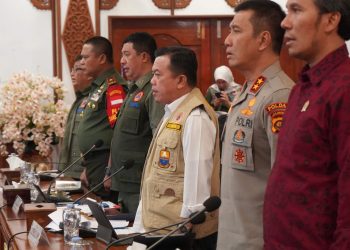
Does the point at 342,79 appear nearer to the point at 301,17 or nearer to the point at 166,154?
the point at 301,17

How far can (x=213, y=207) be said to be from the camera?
1883 mm

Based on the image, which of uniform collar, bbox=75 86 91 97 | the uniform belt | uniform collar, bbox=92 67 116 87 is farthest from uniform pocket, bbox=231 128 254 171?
uniform collar, bbox=75 86 91 97

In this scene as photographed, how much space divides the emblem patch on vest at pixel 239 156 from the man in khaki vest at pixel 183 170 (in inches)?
13.9

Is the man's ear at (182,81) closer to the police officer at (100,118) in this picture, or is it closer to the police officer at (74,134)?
the police officer at (100,118)

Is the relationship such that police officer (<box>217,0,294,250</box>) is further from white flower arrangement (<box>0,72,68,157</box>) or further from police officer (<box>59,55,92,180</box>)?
white flower arrangement (<box>0,72,68,157</box>)

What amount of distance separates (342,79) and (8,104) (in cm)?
304

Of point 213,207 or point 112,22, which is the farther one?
point 112,22

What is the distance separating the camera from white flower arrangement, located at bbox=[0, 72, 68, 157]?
4.17 m

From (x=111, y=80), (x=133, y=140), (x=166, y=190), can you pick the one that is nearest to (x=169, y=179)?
(x=166, y=190)

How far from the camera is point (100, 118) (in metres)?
4.01

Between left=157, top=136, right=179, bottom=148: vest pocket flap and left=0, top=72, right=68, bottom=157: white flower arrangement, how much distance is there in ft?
5.71

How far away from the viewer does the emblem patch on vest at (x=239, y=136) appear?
6.95ft

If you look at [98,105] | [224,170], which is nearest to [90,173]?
[98,105]

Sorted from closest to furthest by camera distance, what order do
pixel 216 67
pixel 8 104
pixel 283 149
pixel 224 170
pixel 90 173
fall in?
pixel 283 149, pixel 224 170, pixel 90 173, pixel 8 104, pixel 216 67
